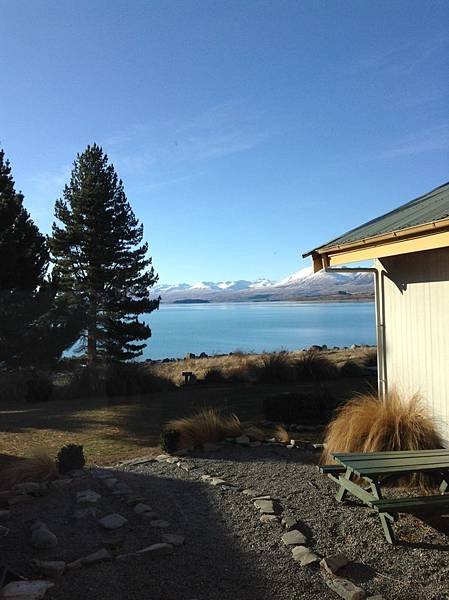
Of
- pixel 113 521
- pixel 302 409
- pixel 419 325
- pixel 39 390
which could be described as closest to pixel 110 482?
pixel 113 521

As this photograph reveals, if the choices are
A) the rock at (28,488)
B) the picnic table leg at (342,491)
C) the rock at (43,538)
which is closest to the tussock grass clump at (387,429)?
the picnic table leg at (342,491)

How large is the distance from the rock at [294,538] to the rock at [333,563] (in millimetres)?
346

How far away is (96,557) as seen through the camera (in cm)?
374

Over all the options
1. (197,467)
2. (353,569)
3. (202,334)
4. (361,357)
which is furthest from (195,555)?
(202,334)

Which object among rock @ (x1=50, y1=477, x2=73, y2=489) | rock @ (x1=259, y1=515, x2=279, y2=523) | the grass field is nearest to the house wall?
rock @ (x1=259, y1=515, x2=279, y2=523)

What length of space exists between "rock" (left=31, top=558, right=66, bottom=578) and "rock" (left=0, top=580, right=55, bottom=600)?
16 cm

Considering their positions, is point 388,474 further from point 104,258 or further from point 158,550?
point 104,258

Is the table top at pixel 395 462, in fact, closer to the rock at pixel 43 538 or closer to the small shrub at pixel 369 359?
the rock at pixel 43 538

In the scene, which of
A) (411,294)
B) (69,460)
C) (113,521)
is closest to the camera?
(113,521)

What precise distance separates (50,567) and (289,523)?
1825mm

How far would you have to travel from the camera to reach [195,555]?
383 cm

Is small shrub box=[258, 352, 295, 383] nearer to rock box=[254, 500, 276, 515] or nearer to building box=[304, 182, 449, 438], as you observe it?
building box=[304, 182, 449, 438]

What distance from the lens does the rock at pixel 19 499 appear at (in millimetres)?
5133

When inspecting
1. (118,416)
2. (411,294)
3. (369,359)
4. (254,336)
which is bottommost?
(118,416)
